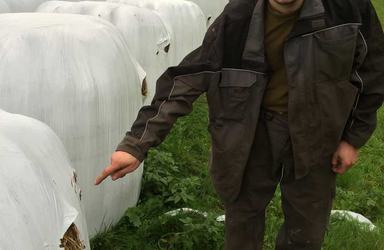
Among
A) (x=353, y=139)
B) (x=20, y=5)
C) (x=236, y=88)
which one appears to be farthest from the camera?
(x=20, y=5)

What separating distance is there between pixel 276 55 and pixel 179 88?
42 cm

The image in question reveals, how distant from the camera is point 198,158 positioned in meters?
5.21

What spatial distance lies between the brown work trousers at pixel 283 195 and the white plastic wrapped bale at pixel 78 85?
0.82 metres

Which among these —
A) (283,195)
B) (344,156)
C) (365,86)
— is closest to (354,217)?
(283,195)

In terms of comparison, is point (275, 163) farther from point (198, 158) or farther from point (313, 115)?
point (198, 158)

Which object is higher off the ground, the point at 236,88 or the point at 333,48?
the point at 333,48

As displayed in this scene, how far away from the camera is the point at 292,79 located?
96.0 inches

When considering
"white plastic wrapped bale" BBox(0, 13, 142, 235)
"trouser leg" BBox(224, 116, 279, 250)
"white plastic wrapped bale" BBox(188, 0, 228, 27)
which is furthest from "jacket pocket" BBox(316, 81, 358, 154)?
"white plastic wrapped bale" BBox(188, 0, 228, 27)

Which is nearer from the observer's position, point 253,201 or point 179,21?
point 253,201

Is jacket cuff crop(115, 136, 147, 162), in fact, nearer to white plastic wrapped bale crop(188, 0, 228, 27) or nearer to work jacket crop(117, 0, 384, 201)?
work jacket crop(117, 0, 384, 201)

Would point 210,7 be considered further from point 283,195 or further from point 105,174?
point 105,174

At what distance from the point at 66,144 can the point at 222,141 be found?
944mm

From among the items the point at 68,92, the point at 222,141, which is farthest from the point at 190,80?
the point at 68,92

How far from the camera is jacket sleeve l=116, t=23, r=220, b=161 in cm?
240
